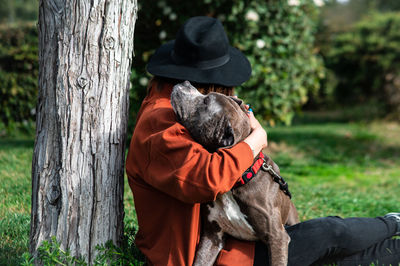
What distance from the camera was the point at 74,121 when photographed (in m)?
2.40

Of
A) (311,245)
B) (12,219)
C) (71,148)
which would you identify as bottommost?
(12,219)

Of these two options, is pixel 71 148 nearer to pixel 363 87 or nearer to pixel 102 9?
pixel 102 9

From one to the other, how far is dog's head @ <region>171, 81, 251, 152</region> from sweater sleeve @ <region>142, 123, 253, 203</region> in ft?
0.33

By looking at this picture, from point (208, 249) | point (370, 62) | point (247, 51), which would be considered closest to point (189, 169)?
point (208, 249)

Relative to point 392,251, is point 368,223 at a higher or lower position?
higher

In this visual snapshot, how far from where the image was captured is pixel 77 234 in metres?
2.44

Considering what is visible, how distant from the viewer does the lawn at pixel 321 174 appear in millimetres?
3627

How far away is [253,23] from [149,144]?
17.6ft

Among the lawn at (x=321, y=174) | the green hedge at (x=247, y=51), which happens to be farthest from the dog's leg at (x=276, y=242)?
the green hedge at (x=247, y=51)

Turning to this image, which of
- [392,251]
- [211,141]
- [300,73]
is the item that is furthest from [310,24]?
[211,141]

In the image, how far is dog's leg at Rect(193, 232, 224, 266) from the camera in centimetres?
243

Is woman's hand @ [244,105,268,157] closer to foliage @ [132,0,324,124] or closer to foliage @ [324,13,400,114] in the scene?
foliage @ [132,0,324,124]

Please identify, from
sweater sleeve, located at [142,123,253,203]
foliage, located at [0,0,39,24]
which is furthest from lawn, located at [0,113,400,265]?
foliage, located at [0,0,39,24]

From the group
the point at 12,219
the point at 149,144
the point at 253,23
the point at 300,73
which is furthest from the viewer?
the point at 300,73
